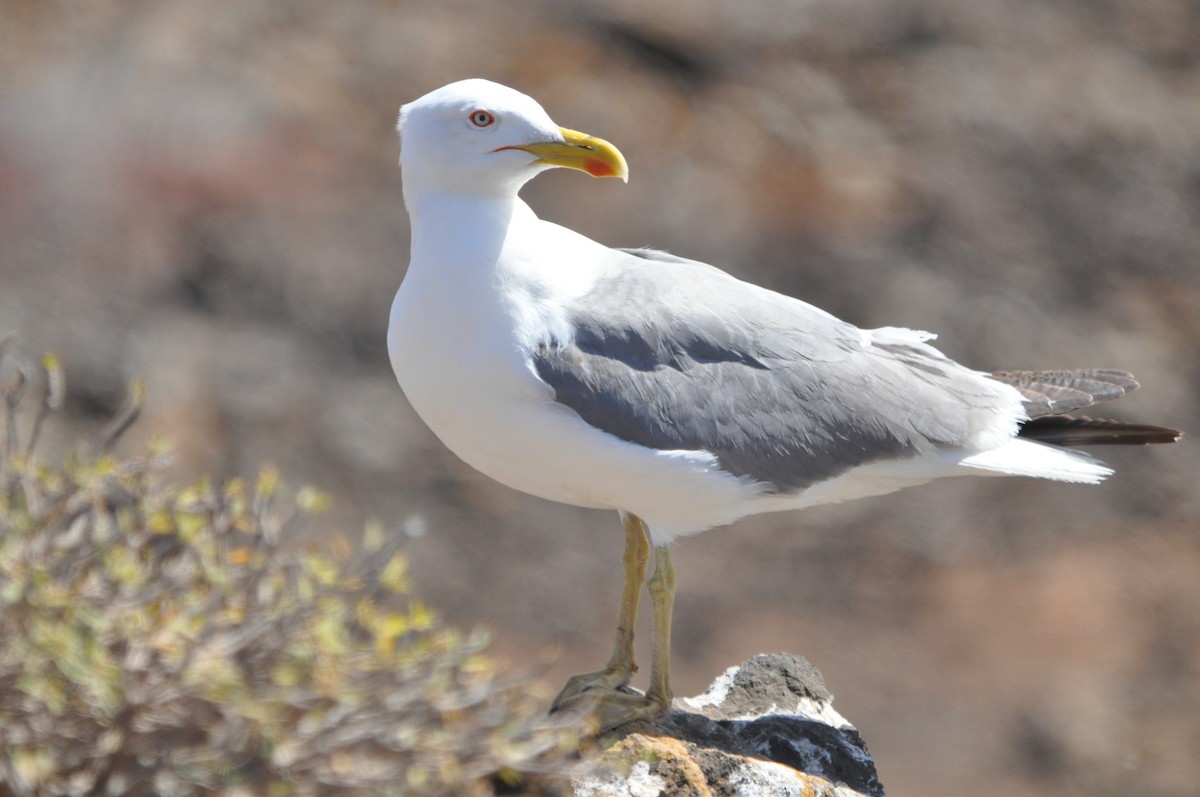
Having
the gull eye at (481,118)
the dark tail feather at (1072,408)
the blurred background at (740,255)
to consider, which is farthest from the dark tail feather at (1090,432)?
the blurred background at (740,255)

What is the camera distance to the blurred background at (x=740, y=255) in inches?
402

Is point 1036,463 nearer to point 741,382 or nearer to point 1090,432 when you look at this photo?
point 1090,432

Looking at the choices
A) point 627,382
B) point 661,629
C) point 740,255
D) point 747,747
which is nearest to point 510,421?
point 627,382

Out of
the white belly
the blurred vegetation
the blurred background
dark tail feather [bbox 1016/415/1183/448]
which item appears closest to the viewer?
the blurred vegetation

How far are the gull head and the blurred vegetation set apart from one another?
1.19m

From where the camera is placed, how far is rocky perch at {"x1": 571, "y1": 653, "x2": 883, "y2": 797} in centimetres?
377

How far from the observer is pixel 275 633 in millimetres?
2801

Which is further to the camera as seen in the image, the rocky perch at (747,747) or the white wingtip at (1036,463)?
the white wingtip at (1036,463)

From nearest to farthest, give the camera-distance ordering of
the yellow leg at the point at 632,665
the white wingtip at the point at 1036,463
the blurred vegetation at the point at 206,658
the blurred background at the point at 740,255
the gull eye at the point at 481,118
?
the blurred vegetation at the point at 206,658 → the gull eye at the point at 481,118 → the yellow leg at the point at 632,665 → the white wingtip at the point at 1036,463 → the blurred background at the point at 740,255

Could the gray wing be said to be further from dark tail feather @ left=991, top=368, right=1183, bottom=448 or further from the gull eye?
the gull eye

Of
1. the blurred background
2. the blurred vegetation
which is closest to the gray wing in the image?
the blurred vegetation

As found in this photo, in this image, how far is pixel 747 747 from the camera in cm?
408

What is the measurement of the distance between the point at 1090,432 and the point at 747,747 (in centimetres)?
141

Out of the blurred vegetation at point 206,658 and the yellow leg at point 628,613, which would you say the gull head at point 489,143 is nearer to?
the yellow leg at point 628,613
